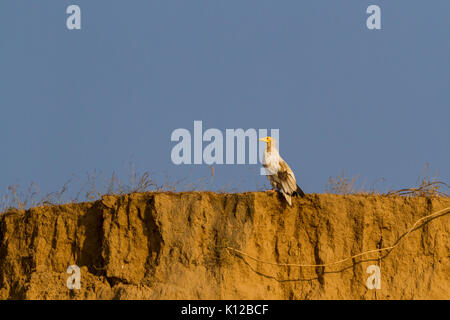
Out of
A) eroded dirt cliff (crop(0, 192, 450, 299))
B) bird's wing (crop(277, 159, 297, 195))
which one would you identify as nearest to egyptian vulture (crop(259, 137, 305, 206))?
bird's wing (crop(277, 159, 297, 195))

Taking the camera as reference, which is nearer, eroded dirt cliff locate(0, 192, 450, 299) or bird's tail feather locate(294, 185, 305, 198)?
eroded dirt cliff locate(0, 192, 450, 299)

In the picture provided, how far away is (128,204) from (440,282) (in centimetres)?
544

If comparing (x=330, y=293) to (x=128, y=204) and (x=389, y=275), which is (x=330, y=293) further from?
(x=128, y=204)

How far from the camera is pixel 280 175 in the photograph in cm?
1572

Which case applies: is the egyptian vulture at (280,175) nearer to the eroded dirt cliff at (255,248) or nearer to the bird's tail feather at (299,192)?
the bird's tail feather at (299,192)

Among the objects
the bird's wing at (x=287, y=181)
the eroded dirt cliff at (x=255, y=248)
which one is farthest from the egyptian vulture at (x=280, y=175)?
the eroded dirt cliff at (x=255, y=248)

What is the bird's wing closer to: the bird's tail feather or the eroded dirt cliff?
the bird's tail feather

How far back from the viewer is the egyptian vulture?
15.6 m

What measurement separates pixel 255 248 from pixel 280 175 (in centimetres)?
128

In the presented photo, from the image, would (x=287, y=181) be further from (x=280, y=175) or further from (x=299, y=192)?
(x=299, y=192)

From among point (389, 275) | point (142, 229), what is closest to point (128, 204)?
point (142, 229)

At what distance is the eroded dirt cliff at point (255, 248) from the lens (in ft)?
50.8

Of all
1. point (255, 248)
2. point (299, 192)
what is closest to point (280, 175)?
point (299, 192)

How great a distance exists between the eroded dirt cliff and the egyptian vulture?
229 millimetres
